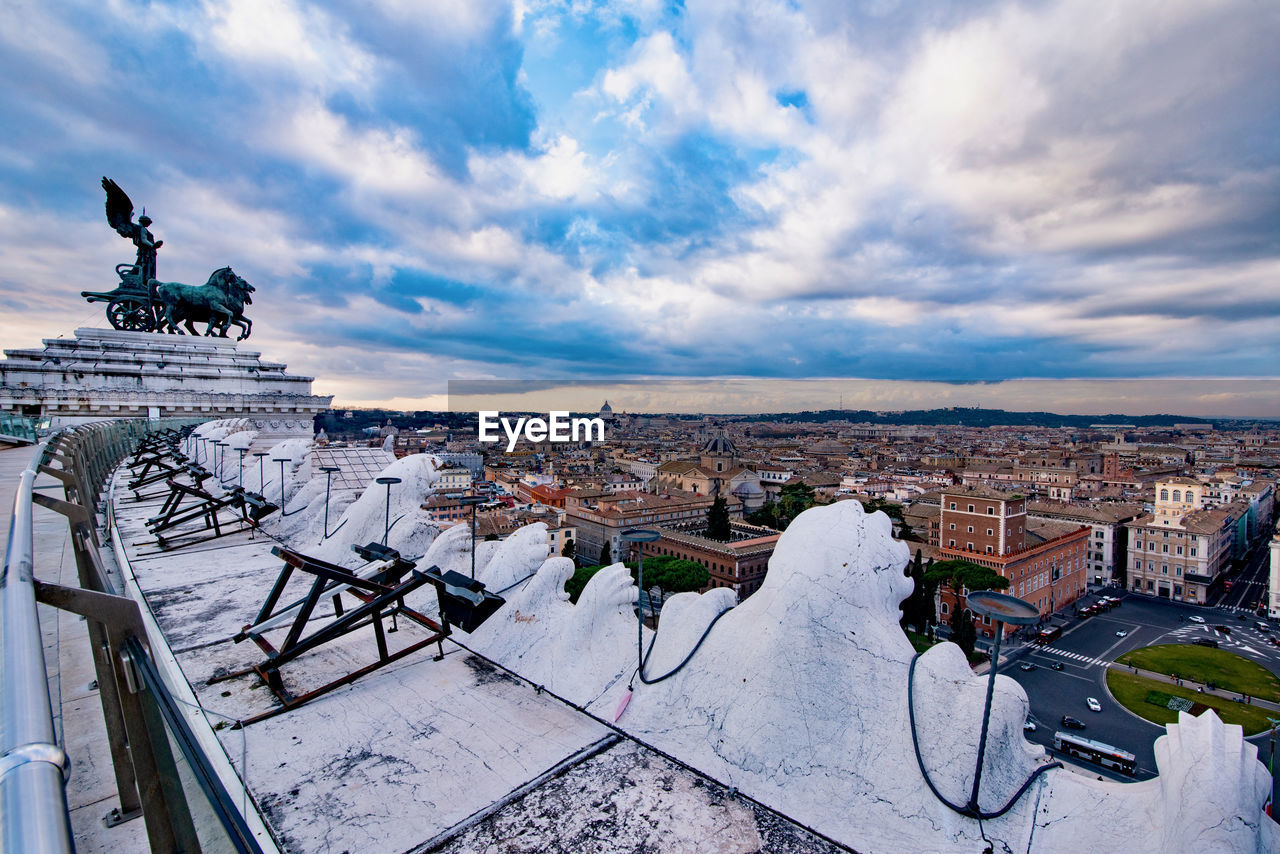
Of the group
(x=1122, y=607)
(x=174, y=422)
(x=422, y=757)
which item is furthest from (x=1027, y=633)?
(x=174, y=422)

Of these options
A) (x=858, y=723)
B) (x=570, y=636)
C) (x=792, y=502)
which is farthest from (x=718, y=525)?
(x=858, y=723)

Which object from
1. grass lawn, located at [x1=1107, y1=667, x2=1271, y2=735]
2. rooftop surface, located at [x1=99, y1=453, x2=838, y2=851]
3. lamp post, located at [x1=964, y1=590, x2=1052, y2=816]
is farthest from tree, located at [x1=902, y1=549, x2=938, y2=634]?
rooftop surface, located at [x1=99, y1=453, x2=838, y2=851]

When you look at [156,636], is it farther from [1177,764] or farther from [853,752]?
[1177,764]

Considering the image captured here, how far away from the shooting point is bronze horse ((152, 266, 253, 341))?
21219mm

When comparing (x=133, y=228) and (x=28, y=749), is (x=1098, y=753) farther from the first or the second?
(x=133, y=228)

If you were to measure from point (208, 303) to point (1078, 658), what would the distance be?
36.3 meters

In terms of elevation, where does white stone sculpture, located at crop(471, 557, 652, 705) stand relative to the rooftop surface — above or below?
above

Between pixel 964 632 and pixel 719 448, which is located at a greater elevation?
pixel 719 448

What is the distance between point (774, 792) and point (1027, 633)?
32.4m

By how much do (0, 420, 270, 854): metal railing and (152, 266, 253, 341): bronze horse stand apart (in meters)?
24.2

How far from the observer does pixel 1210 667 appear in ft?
73.0

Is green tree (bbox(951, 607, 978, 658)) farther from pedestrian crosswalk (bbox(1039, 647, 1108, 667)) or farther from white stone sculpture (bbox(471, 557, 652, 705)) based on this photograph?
white stone sculpture (bbox(471, 557, 652, 705))

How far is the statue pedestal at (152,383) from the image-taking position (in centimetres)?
1714

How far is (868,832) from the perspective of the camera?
6.56 ft
